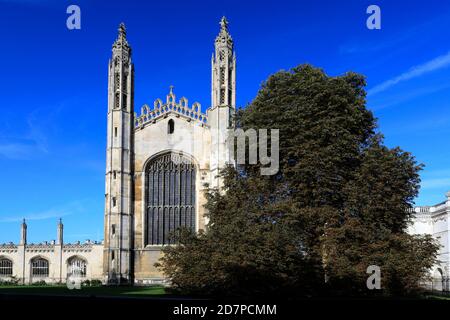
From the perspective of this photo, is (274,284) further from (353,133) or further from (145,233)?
(145,233)

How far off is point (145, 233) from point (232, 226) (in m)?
18.7

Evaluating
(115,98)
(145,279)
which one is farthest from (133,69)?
(145,279)

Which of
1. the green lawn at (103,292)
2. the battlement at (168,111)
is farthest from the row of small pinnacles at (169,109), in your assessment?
the green lawn at (103,292)

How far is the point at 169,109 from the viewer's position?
41.1 m

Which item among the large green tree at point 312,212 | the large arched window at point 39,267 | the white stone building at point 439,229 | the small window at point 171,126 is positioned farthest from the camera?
the large arched window at point 39,267

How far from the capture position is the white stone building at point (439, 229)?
42.3 metres

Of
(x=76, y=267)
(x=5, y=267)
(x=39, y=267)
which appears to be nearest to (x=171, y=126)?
(x=76, y=267)

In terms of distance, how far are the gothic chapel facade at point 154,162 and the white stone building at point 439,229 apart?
1563 cm

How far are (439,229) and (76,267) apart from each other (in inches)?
1304

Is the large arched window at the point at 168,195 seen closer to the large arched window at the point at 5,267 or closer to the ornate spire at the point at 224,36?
the ornate spire at the point at 224,36

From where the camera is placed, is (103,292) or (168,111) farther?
(168,111)

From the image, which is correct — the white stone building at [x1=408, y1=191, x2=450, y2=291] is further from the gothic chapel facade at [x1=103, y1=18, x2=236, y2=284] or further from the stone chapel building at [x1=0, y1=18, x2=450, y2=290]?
the gothic chapel facade at [x1=103, y1=18, x2=236, y2=284]

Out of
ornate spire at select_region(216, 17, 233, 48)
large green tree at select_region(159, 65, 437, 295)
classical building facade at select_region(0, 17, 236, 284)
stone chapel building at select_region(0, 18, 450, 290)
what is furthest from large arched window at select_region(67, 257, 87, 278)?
large green tree at select_region(159, 65, 437, 295)

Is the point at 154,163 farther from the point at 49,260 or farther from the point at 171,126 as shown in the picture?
the point at 49,260
